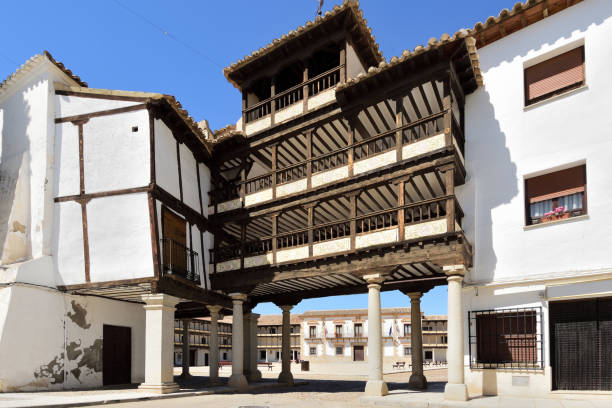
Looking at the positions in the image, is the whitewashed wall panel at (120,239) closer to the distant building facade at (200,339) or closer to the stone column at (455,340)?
the stone column at (455,340)

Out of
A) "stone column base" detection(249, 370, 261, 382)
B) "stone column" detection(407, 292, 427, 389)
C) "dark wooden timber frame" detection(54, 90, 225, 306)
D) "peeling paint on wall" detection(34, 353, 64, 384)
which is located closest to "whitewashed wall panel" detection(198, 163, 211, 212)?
"dark wooden timber frame" detection(54, 90, 225, 306)

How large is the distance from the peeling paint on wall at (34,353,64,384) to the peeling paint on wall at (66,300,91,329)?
1.02m

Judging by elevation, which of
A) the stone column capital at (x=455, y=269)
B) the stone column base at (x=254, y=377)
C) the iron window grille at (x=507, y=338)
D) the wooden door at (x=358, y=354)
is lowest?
the wooden door at (x=358, y=354)

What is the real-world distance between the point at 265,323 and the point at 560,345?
6002 centimetres

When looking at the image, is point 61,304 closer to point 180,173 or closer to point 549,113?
point 180,173

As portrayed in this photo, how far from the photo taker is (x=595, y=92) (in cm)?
1171

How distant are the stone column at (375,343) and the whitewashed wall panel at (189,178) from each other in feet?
21.7

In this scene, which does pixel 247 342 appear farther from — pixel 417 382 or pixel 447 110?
pixel 447 110

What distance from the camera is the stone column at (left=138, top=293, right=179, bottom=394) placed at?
13.3 metres

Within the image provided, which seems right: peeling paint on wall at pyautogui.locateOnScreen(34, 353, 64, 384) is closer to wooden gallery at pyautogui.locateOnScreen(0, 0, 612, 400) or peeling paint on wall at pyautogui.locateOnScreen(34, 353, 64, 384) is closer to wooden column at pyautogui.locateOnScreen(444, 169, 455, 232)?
wooden gallery at pyautogui.locateOnScreen(0, 0, 612, 400)

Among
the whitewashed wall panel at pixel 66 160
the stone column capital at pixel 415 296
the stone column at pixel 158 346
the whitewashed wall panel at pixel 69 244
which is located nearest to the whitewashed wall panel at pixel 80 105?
the whitewashed wall panel at pixel 66 160

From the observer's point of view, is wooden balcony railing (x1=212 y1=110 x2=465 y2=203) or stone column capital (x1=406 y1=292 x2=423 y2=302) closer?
wooden balcony railing (x1=212 y1=110 x2=465 y2=203)

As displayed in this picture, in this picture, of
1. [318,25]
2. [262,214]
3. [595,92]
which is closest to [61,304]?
[262,214]

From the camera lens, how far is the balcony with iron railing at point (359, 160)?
1277 centimetres
